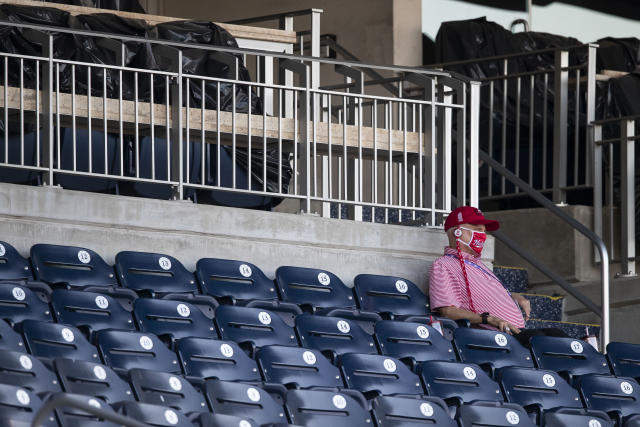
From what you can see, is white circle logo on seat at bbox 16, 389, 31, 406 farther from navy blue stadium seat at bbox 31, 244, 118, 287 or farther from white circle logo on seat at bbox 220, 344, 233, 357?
navy blue stadium seat at bbox 31, 244, 118, 287

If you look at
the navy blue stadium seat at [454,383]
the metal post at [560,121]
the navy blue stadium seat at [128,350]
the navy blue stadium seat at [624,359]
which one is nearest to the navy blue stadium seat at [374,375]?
the navy blue stadium seat at [454,383]

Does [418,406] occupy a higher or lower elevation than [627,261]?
lower

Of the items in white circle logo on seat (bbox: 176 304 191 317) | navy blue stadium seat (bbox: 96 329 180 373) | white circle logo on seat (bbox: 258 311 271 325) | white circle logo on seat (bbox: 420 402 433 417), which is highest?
white circle logo on seat (bbox: 176 304 191 317)

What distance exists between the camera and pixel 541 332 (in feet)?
28.2

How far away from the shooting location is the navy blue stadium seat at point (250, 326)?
24.4ft

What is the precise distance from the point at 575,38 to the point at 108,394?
903cm

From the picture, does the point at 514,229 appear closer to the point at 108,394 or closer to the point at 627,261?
the point at 627,261

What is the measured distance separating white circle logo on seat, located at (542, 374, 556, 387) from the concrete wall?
1.48 m

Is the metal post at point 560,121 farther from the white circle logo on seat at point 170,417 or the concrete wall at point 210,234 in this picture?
the white circle logo on seat at point 170,417

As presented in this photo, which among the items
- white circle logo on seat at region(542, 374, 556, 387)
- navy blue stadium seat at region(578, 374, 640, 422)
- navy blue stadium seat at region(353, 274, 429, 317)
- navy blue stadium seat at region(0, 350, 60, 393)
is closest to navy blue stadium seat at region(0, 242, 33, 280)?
navy blue stadium seat at region(0, 350, 60, 393)

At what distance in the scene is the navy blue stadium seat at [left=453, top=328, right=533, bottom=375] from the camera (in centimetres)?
805

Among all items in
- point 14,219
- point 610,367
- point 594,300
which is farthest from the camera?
point 594,300

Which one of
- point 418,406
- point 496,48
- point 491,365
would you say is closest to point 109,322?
point 418,406

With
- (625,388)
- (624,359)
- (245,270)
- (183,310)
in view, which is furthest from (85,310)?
(624,359)
